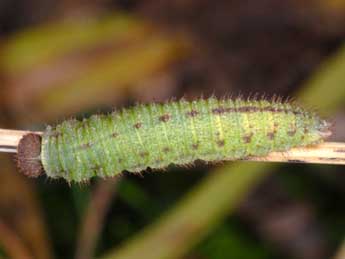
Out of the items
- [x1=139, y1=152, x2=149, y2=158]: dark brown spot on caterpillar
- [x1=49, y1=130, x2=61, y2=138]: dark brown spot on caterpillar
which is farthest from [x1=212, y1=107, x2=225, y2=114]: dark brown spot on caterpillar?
[x1=49, y1=130, x2=61, y2=138]: dark brown spot on caterpillar

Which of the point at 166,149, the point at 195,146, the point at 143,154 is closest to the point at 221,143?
the point at 195,146

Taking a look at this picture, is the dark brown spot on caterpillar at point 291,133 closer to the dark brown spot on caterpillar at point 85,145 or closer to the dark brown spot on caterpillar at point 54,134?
the dark brown spot on caterpillar at point 85,145

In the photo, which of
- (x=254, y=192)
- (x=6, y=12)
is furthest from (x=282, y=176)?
(x=6, y=12)

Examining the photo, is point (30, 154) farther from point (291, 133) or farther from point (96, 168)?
point (291, 133)

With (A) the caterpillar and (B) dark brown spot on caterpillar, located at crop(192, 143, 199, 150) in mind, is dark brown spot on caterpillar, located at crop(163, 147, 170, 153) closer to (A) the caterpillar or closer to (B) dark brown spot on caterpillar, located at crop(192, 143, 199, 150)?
(A) the caterpillar

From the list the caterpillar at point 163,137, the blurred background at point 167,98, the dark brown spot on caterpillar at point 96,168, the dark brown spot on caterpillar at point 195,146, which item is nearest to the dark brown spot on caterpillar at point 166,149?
the caterpillar at point 163,137
